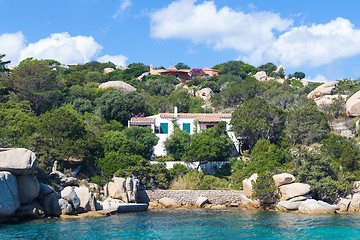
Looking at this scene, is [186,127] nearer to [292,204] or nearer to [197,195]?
[197,195]

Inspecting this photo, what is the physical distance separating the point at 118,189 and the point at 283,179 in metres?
12.7

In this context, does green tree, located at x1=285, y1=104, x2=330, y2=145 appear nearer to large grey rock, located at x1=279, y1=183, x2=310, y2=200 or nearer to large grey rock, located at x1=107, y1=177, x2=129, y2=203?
large grey rock, located at x1=279, y1=183, x2=310, y2=200

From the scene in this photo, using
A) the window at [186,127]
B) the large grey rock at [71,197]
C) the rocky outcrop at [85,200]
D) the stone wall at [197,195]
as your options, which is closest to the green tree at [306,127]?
the window at [186,127]

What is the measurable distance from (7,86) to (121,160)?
21641mm

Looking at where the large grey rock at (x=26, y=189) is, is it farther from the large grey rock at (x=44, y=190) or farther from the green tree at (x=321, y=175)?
the green tree at (x=321, y=175)

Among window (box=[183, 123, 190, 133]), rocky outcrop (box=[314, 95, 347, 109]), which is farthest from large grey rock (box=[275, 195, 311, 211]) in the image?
rocky outcrop (box=[314, 95, 347, 109])

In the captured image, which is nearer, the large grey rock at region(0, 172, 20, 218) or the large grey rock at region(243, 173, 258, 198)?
the large grey rock at region(0, 172, 20, 218)

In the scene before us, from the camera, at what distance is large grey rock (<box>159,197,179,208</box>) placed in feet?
97.9

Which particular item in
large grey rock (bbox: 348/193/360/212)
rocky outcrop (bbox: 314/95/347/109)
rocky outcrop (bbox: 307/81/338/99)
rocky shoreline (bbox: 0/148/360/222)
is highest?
rocky outcrop (bbox: 307/81/338/99)

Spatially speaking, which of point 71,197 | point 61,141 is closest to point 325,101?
point 61,141

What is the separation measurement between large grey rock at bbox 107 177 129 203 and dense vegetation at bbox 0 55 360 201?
154cm

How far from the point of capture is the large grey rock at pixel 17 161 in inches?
858

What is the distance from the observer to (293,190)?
2783 cm

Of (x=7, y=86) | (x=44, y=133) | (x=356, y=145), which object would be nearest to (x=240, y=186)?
(x=356, y=145)
